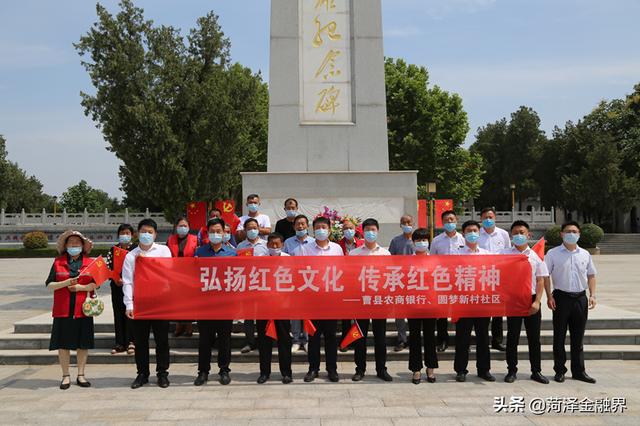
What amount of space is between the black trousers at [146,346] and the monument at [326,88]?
5.81 metres

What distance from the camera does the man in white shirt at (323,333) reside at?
597 cm

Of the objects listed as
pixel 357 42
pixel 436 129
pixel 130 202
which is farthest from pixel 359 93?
pixel 130 202

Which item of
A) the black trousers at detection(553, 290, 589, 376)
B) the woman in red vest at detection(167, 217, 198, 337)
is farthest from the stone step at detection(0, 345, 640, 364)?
the woman in red vest at detection(167, 217, 198, 337)

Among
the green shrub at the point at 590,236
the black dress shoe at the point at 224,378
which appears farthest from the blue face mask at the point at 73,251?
the green shrub at the point at 590,236

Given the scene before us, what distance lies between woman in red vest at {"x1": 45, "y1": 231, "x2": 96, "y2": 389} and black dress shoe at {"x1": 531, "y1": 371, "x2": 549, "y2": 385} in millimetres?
4478

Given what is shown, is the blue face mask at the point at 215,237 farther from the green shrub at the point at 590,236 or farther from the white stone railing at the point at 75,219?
the white stone railing at the point at 75,219

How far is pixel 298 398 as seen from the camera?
5.33m

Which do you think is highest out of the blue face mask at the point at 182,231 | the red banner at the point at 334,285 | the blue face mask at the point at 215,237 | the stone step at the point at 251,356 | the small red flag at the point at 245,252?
the blue face mask at the point at 182,231

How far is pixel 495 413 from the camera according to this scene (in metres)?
4.83

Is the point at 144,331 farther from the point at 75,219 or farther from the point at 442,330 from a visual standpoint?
the point at 75,219

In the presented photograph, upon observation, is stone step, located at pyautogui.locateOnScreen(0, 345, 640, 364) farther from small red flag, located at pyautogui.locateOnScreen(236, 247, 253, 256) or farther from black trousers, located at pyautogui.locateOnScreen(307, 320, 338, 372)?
small red flag, located at pyautogui.locateOnScreen(236, 247, 253, 256)

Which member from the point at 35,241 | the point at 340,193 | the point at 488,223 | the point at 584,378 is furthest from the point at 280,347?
the point at 35,241

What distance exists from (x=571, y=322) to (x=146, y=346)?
169 inches

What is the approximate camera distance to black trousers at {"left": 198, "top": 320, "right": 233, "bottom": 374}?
5898 mm
